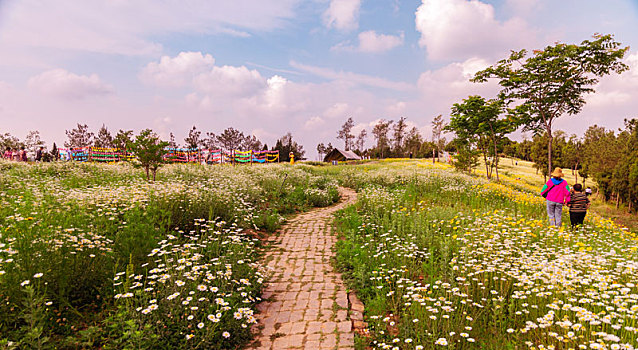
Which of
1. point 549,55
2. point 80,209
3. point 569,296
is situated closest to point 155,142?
point 80,209

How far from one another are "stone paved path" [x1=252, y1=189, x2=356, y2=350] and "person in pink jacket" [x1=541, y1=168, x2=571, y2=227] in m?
6.98

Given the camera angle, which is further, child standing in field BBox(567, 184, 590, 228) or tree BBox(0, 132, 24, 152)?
tree BBox(0, 132, 24, 152)

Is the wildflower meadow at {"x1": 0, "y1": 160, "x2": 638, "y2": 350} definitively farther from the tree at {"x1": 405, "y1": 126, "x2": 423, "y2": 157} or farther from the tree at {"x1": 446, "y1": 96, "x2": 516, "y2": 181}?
the tree at {"x1": 405, "y1": 126, "x2": 423, "y2": 157}

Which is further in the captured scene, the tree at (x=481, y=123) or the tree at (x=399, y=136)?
the tree at (x=399, y=136)

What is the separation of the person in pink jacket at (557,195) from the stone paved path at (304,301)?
275 inches

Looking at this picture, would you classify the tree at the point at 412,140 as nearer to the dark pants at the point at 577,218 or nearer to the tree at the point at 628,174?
the tree at the point at 628,174

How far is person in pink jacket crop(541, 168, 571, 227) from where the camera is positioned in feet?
27.9

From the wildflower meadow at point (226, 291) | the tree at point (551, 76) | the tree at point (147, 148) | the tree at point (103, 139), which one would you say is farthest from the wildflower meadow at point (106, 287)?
the tree at point (103, 139)

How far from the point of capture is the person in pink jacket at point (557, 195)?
335 inches

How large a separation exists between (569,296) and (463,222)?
372 cm

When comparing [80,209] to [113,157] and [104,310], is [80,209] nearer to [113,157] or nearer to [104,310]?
[104,310]

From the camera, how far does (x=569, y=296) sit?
3.36m

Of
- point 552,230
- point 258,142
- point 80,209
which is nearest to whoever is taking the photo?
point 80,209

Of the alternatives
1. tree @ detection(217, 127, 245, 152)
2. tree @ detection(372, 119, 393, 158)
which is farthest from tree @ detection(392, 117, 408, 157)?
tree @ detection(217, 127, 245, 152)
